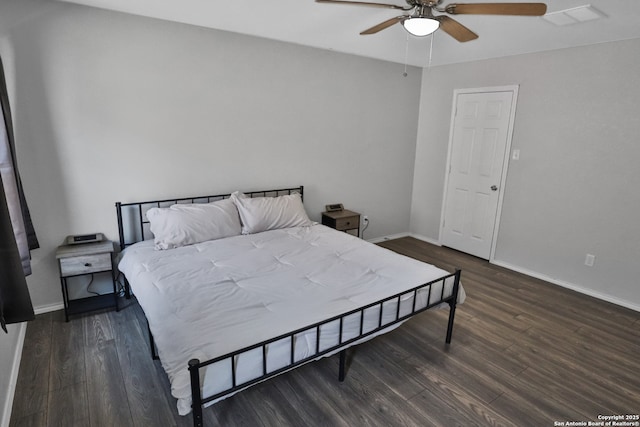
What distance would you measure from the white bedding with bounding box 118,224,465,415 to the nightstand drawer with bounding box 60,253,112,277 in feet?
0.55

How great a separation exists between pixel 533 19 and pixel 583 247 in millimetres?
2297

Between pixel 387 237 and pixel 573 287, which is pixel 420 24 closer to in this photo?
pixel 573 287

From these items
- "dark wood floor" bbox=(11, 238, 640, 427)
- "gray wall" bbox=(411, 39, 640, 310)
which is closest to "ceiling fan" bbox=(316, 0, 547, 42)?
"gray wall" bbox=(411, 39, 640, 310)

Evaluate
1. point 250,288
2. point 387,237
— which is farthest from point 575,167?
point 250,288

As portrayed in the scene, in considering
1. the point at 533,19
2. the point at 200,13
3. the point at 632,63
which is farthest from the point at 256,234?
the point at 632,63

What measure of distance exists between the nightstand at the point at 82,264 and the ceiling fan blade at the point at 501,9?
3.00 metres

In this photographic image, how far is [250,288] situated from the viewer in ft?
7.43

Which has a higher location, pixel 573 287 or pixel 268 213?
pixel 268 213

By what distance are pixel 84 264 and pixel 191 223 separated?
0.85 m

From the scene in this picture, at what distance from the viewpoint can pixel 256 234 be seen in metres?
3.39

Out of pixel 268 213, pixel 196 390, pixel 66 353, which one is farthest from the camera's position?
pixel 268 213

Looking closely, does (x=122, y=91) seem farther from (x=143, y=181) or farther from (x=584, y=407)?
(x=584, y=407)

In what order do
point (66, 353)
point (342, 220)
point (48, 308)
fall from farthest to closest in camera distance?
1. point (342, 220)
2. point (48, 308)
3. point (66, 353)

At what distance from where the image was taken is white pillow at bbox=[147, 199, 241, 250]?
2.98 meters
